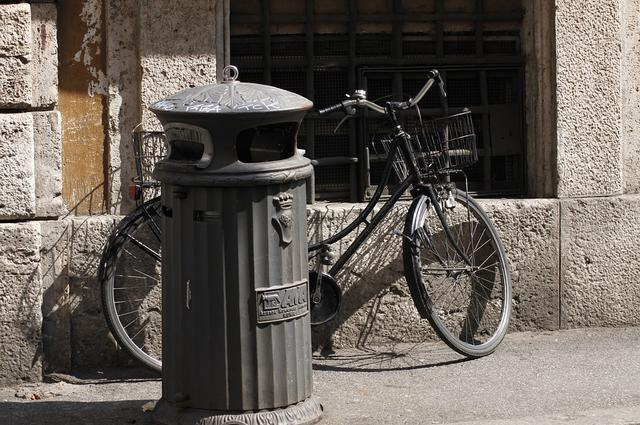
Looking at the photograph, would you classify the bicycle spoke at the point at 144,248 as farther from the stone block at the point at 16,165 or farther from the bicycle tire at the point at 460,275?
the bicycle tire at the point at 460,275

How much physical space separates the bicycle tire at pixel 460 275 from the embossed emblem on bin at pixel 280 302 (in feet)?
4.29

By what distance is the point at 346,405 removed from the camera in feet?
18.5

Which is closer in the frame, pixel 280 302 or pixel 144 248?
pixel 280 302

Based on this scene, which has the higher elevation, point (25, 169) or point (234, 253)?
point (25, 169)

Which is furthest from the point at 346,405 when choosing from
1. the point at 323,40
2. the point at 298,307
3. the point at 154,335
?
the point at 323,40

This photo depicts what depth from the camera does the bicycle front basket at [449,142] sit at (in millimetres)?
6367

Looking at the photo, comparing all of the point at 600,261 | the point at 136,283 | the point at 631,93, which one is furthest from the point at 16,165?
the point at 631,93

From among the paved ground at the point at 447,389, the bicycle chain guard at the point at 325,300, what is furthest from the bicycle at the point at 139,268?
the bicycle chain guard at the point at 325,300

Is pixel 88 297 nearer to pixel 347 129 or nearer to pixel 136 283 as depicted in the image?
pixel 136 283

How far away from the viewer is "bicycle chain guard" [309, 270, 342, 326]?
624 centimetres

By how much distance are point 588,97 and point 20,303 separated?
129 inches

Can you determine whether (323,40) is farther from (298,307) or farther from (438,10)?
(298,307)

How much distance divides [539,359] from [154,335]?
203 cm

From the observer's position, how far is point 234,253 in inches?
189
